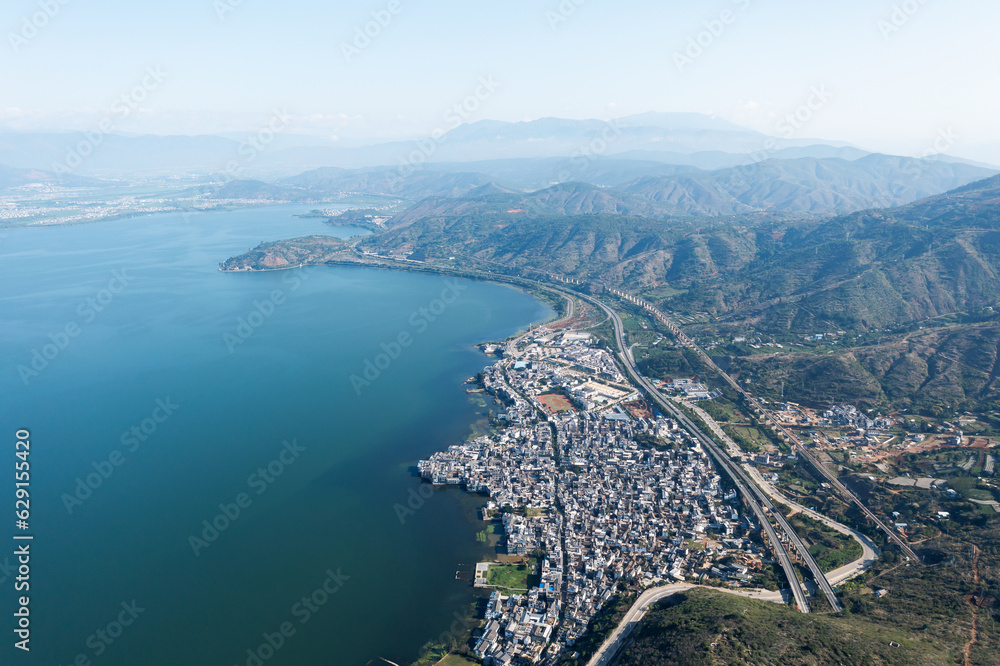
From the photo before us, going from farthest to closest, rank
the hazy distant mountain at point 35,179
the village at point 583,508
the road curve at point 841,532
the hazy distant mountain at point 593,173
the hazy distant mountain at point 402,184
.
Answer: the hazy distant mountain at point 35,179 < the hazy distant mountain at point 402,184 < the hazy distant mountain at point 593,173 < the road curve at point 841,532 < the village at point 583,508

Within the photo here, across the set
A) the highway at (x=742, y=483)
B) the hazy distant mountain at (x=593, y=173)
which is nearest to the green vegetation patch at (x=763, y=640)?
the highway at (x=742, y=483)

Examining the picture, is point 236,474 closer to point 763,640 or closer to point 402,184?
point 763,640

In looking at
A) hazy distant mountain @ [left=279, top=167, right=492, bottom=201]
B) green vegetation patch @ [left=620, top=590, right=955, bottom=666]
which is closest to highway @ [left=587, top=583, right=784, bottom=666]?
green vegetation patch @ [left=620, top=590, right=955, bottom=666]

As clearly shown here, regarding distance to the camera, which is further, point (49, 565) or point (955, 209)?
point (955, 209)

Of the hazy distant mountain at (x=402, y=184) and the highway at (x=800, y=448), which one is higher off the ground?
the hazy distant mountain at (x=402, y=184)

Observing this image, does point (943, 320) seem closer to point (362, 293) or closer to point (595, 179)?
point (362, 293)

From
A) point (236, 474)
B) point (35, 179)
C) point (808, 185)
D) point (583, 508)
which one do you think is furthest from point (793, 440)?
point (35, 179)

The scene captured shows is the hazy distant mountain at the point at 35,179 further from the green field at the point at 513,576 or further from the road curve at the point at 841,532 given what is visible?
the road curve at the point at 841,532

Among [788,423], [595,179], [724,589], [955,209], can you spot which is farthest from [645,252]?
[595,179]
